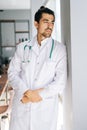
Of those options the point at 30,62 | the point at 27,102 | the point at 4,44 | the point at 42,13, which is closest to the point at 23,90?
the point at 27,102

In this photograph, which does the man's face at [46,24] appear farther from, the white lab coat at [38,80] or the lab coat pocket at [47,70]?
the lab coat pocket at [47,70]

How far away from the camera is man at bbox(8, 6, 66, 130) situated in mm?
1836

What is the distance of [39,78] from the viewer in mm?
1875

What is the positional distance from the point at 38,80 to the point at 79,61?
13.4 inches

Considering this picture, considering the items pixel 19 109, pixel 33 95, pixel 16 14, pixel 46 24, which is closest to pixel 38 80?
pixel 33 95

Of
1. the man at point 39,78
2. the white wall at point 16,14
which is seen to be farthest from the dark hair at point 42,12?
the white wall at point 16,14

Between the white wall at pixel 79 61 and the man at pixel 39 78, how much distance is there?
114 mm

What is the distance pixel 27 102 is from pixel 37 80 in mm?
182

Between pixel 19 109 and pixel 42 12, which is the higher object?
pixel 42 12

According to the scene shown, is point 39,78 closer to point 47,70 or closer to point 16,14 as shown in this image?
point 47,70

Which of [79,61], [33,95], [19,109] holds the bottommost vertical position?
[19,109]

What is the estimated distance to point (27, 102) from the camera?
1.88 metres

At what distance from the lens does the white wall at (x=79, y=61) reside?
175 cm

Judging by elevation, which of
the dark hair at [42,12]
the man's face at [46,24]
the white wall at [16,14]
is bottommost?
the man's face at [46,24]
